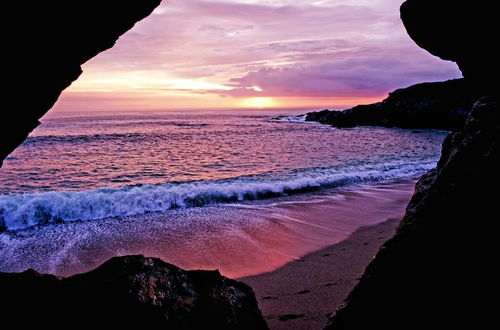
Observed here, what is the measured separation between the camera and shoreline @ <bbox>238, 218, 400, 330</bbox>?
3.81 m

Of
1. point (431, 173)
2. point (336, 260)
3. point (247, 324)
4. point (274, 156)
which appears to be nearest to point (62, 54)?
point (247, 324)

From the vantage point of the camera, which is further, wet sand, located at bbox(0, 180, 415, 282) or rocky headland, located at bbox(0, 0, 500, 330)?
wet sand, located at bbox(0, 180, 415, 282)

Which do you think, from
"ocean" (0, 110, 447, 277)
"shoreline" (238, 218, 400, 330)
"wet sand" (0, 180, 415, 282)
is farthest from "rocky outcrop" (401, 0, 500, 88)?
"ocean" (0, 110, 447, 277)

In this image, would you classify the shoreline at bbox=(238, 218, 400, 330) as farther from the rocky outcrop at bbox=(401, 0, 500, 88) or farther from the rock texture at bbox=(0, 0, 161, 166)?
the rock texture at bbox=(0, 0, 161, 166)

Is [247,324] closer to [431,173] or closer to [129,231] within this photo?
[431,173]

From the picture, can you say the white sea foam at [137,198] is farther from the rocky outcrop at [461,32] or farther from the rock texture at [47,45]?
the rocky outcrop at [461,32]

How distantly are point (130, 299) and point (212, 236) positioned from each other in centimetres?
417

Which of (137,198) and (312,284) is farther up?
(137,198)

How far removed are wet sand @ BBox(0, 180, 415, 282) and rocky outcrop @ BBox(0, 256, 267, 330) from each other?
216 cm

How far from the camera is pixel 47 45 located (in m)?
3.35

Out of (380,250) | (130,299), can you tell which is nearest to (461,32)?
(380,250)

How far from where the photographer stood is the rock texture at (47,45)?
3.12 meters

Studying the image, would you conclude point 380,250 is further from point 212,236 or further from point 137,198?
point 137,198

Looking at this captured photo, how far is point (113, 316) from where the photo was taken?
111 inches
